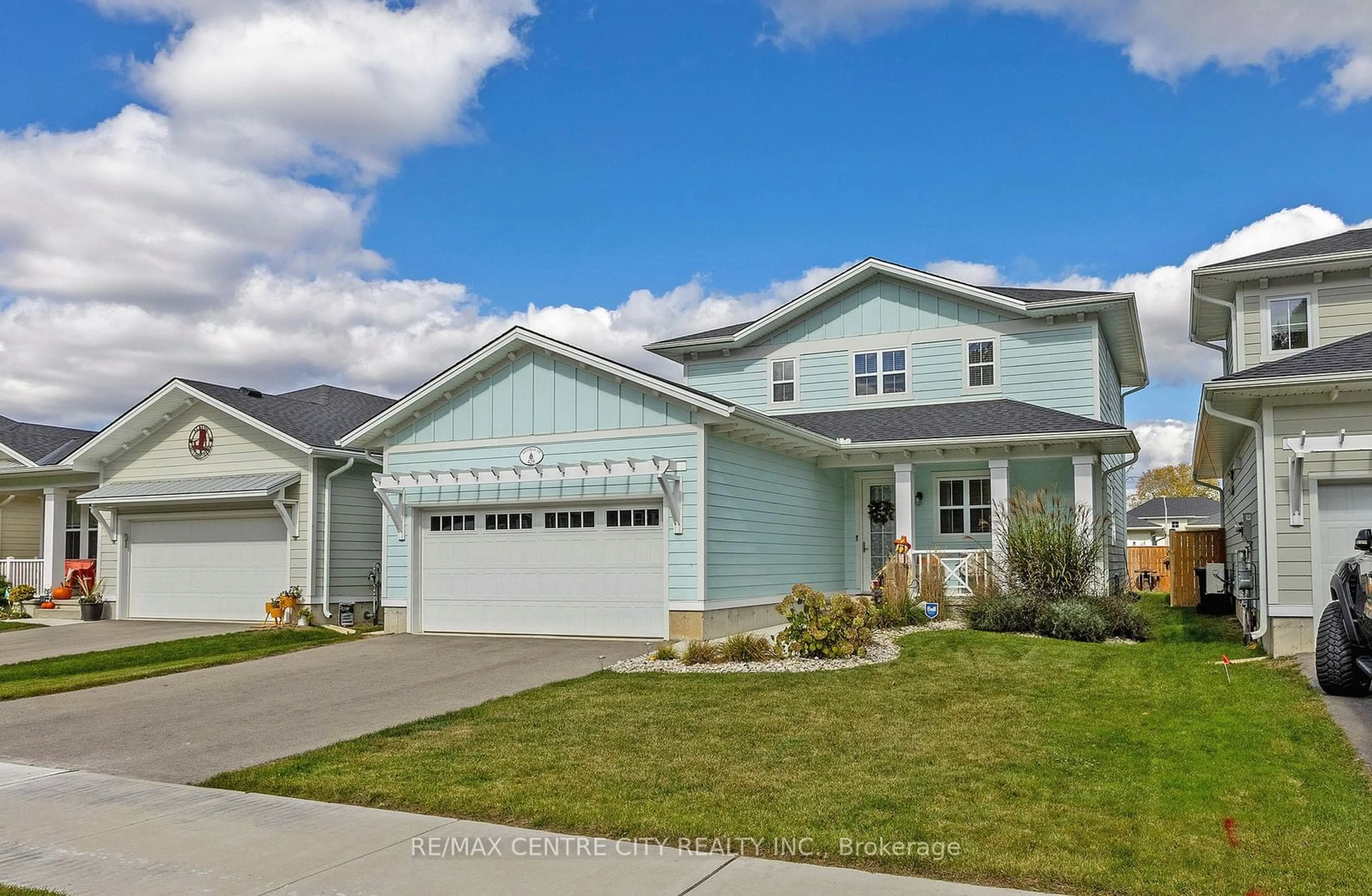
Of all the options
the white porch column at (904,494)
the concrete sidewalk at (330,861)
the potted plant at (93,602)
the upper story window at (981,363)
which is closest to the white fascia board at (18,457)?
the potted plant at (93,602)

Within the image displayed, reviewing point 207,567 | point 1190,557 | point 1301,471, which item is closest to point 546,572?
point 207,567

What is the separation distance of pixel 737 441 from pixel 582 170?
7.10 metres

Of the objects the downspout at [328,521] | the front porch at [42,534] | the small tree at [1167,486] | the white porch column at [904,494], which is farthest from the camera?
the small tree at [1167,486]

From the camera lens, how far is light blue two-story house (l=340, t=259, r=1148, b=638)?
15.1 meters

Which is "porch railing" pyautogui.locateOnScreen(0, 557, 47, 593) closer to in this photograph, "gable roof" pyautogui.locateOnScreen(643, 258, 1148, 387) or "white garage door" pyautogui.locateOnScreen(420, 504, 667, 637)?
"white garage door" pyautogui.locateOnScreen(420, 504, 667, 637)

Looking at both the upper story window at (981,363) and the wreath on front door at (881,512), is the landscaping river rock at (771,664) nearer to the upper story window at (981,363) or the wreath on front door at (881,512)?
the wreath on front door at (881,512)

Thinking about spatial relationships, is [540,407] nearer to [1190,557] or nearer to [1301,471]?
[1301,471]

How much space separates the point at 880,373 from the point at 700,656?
1038cm

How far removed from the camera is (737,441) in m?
15.9

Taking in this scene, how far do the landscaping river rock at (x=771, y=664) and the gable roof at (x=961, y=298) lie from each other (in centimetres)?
887

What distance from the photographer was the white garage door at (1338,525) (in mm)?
11883

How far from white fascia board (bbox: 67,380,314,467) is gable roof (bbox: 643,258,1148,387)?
8.03 meters

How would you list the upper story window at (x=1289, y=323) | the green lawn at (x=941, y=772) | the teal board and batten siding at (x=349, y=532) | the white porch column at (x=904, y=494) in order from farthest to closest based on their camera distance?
the teal board and batten siding at (x=349, y=532), the white porch column at (x=904, y=494), the upper story window at (x=1289, y=323), the green lawn at (x=941, y=772)

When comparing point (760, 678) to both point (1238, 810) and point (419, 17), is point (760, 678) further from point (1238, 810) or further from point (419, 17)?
point (419, 17)
